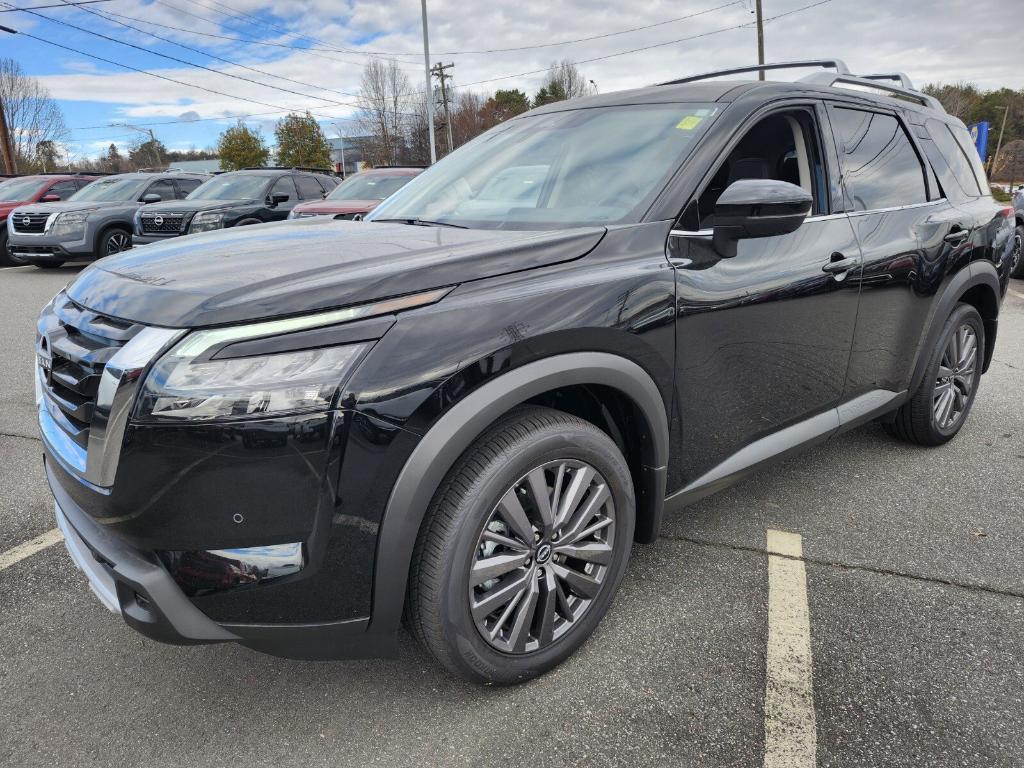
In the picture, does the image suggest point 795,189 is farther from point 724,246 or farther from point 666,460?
point 666,460

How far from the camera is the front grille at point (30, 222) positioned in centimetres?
1195

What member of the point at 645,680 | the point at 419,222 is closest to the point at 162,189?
the point at 419,222

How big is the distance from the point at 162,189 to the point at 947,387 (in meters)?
14.0

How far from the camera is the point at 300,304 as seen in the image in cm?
169

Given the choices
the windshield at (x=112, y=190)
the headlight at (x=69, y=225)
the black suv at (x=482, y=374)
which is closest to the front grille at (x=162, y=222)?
the headlight at (x=69, y=225)

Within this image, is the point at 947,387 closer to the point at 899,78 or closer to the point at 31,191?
the point at 899,78

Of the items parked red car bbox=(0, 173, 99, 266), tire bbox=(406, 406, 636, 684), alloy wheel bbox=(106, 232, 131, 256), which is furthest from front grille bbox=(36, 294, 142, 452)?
parked red car bbox=(0, 173, 99, 266)

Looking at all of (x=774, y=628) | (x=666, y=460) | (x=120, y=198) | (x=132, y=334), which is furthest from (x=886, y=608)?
(x=120, y=198)

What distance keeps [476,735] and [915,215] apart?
2931mm

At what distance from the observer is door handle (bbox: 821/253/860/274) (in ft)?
9.15

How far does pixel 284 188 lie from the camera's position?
39.2ft

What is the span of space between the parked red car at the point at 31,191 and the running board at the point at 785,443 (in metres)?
14.6

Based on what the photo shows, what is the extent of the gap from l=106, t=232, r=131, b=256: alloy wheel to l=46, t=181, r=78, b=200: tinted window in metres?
2.90

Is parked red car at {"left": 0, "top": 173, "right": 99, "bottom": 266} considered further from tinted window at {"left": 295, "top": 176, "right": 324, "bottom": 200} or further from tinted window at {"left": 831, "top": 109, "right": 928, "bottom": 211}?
tinted window at {"left": 831, "top": 109, "right": 928, "bottom": 211}
